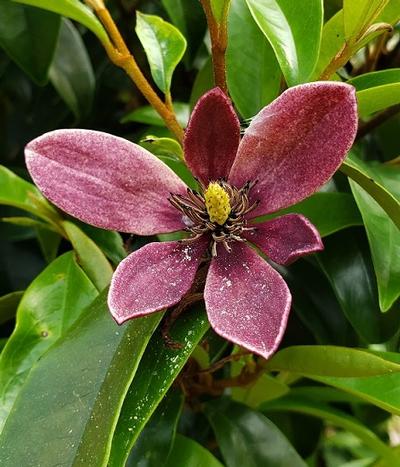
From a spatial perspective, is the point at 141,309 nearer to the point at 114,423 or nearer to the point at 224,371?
the point at 114,423

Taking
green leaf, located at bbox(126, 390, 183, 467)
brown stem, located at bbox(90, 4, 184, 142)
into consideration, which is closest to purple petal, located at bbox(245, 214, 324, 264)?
brown stem, located at bbox(90, 4, 184, 142)

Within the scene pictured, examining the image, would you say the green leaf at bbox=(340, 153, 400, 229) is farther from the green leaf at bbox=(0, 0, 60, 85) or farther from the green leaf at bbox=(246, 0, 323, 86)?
the green leaf at bbox=(0, 0, 60, 85)

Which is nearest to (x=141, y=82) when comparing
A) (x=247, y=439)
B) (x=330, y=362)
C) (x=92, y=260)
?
(x=92, y=260)

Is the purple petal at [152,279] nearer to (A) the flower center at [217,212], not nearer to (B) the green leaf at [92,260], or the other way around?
(A) the flower center at [217,212]

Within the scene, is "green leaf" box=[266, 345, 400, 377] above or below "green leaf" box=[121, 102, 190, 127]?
below

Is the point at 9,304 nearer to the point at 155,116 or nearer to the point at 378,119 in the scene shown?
the point at 155,116

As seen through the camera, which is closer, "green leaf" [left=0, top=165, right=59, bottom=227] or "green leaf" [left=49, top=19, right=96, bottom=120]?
"green leaf" [left=0, top=165, right=59, bottom=227]

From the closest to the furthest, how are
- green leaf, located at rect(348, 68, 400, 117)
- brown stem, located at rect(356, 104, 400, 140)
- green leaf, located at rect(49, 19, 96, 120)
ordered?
green leaf, located at rect(348, 68, 400, 117) < brown stem, located at rect(356, 104, 400, 140) < green leaf, located at rect(49, 19, 96, 120)

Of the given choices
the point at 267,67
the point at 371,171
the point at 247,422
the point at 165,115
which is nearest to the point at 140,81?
the point at 165,115
